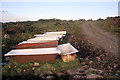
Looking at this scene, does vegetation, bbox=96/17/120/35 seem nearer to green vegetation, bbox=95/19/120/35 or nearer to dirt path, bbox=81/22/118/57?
green vegetation, bbox=95/19/120/35

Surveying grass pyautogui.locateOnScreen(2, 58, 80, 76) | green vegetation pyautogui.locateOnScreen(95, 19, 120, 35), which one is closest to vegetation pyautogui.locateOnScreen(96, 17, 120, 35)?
green vegetation pyautogui.locateOnScreen(95, 19, 120, 35)

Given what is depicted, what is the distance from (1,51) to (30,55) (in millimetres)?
3466

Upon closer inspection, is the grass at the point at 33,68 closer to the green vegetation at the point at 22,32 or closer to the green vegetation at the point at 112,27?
the green vegetation at the point at 22,32

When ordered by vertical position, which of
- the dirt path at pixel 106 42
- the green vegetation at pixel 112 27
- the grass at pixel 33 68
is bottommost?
the grass at pixel 33 68

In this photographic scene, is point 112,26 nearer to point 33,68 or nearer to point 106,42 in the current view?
point 106,42

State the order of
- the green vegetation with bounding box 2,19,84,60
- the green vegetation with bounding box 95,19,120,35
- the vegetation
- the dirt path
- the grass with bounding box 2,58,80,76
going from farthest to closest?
the vegetation < the green vegetation with bounding box 95,19,120,35 < the green vegetation with bounding box 2,19,84,60 < the dirt path < the grass with bounding box 2,58,80,76

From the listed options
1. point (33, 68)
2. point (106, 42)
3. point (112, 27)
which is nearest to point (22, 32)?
point (106, 42)

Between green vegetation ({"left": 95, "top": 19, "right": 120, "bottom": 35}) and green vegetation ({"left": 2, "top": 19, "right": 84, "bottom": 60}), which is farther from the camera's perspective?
green vegetation ({"left": 95, "top": 19, "right": 120, "bottom": 35})

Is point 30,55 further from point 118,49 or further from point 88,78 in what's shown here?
point 118,49

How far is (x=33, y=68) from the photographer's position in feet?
14.0

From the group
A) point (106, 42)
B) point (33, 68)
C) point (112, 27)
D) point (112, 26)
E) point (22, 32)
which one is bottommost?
point (33, 68)

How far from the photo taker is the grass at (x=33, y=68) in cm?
416

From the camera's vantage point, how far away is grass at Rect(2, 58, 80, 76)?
416 cm

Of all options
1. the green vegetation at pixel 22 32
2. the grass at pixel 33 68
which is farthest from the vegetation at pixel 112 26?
the grass at pixel 33 68
